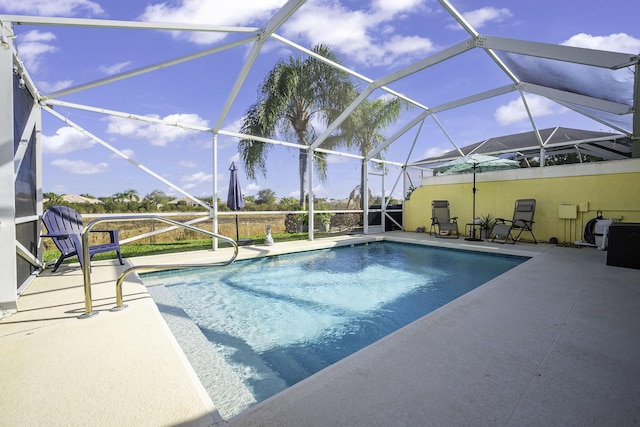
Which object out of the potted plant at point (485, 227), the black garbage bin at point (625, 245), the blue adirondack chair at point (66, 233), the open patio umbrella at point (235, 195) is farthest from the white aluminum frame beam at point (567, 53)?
the blue adirondack chair at point (66, 233)

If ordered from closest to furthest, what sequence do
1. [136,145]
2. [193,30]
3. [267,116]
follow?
[193,30]
[136,145]
[267,116]

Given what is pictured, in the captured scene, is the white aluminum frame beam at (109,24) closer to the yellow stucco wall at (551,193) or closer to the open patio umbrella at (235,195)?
the open patio umbrella at (235,195)

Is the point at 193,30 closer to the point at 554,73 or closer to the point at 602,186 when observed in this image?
the point at 554,73

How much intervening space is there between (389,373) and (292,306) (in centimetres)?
236

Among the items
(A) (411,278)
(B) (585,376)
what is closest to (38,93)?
(A) (411,278)

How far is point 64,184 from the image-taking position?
6.76 metres

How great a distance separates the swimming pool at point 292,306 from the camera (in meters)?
2.45

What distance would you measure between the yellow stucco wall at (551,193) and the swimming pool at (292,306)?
114 inches

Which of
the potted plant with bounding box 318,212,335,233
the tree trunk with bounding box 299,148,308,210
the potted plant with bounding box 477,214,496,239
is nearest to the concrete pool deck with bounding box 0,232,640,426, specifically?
the potted plant with bounding box 477,214,496,239

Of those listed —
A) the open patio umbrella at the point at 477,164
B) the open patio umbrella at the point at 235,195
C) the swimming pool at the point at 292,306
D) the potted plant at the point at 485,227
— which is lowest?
the swimming pool at the point at 292,306

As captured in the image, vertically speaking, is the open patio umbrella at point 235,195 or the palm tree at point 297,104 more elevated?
the palm tree at point 297,104

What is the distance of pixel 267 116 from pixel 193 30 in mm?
8697

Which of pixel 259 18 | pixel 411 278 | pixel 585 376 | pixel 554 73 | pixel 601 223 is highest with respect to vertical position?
pixel 259 18

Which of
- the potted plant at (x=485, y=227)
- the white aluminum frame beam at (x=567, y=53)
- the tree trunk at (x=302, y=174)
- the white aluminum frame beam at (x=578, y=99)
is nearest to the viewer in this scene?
the white aluminum frame beam at (x=567, y=53)
